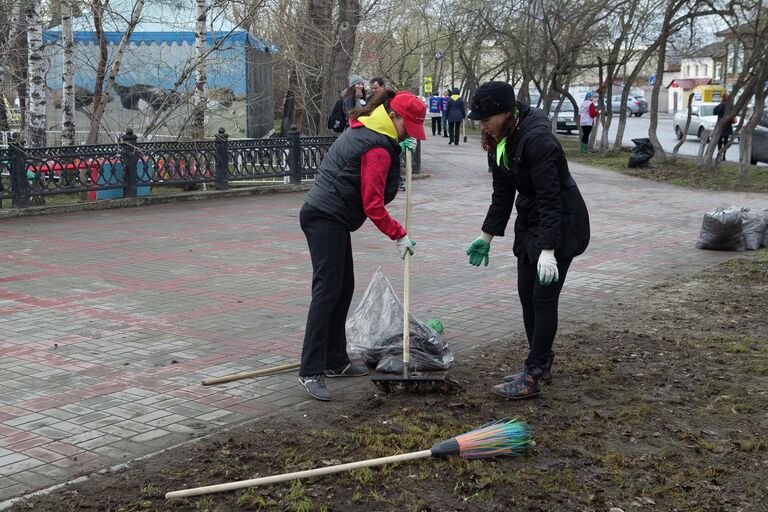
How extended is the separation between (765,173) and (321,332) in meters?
16.8

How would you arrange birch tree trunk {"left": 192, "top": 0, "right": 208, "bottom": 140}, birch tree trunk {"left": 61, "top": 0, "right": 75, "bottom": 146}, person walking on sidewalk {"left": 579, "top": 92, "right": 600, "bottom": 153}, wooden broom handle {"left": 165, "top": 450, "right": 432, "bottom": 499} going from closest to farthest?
wooden broom handle {"left": 165, "top": 450, "right": 432, "bottom": 499} < birch tree trunk {"left": 61, "top": 0, "right": 75, "bottom": 146} < birch tree trunk {"left": 192, "top": 0, "right": 208, "bottom": 140} < person walking on sidewalk {"left": 579, "top": 92, "right": 600, "bottom": 153}

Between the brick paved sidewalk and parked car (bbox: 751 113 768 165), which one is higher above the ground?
parked car (bbox: 751 113 768 165)

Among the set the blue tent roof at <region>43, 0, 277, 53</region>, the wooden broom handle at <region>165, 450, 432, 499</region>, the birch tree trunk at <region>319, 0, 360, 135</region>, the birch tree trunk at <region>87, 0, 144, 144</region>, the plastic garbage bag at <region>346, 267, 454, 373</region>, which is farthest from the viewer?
the birch tree trunk at <region>319, 0, 360, 135</region>

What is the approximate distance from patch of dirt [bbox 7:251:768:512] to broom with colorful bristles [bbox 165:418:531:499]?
5 centimetres

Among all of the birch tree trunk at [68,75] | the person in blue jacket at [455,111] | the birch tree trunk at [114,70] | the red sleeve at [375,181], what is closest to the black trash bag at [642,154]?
the person in blue jacket at [455,111]

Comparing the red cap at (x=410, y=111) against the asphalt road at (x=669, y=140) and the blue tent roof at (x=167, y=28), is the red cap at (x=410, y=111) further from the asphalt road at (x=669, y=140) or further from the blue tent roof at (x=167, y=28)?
the asphalt road at (x=669, y=140)

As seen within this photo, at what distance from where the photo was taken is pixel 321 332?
508cm

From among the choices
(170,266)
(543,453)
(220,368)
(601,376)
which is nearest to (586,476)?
(543,453)

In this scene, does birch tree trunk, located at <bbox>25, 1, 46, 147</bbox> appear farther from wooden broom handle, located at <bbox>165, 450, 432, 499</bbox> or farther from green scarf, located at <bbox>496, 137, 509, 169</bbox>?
wooden broom handle, located at <bbox>165, 450, 432, 499</bbox>

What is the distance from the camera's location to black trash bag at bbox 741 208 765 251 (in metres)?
10.4

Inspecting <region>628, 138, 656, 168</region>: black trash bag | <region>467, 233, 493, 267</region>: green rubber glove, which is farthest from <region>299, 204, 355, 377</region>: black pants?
<region>628, 138, 656, 168</region>: black trash bag

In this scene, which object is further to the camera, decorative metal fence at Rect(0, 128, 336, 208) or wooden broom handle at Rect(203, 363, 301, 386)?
decorative metal fence at Rect(0, 128, 336, 208)

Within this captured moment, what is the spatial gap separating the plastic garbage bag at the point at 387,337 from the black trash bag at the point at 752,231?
19.8 feet

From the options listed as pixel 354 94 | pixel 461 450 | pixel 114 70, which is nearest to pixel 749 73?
pixel 354 94
